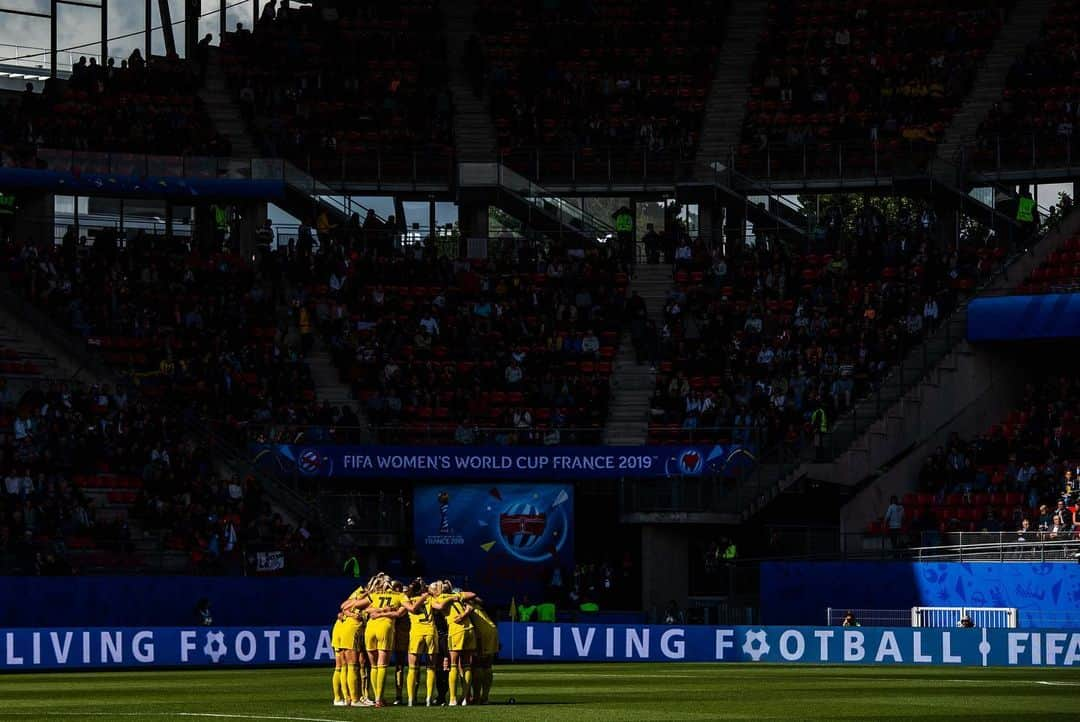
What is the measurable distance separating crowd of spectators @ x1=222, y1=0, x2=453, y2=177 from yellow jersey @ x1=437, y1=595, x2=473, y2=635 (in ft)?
113

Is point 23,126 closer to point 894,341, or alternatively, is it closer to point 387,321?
point 387,321

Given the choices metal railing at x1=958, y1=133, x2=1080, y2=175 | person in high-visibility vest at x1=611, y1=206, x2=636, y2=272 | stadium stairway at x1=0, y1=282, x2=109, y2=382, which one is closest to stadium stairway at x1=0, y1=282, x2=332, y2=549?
stadium stairway at x1=0, y1=282, x2=109, y2=382

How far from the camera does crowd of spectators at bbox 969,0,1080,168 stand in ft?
185

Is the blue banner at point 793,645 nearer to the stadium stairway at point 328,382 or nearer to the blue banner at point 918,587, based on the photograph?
the blue banner at point 918,587

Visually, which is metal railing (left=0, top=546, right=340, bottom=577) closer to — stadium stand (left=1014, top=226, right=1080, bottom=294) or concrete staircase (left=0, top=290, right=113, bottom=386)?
concrete staircase (left=0, top=290, right=113, bottom=386)

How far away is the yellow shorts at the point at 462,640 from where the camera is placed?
26.4 m

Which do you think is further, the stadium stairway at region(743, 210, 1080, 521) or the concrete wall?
the concrete wall

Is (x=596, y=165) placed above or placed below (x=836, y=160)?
above

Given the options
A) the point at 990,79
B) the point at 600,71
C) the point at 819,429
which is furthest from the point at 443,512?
the point at 990,79

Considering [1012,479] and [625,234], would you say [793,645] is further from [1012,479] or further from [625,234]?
[625,234]

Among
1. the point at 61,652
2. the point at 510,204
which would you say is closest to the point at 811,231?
the point at 510,204

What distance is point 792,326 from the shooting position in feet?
176

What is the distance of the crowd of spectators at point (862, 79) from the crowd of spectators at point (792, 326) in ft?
8.83

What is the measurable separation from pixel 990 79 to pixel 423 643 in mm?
38059
